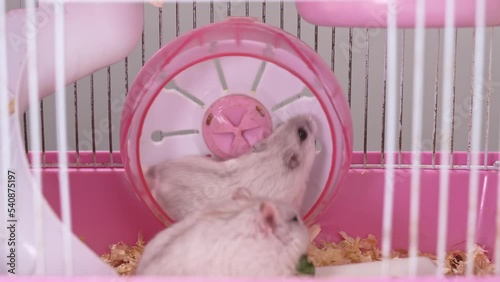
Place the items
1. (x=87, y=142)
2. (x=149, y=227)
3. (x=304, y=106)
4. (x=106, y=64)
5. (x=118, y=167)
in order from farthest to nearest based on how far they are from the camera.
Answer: (x=87, y=142) → (x=118, y=167) → (x=149, y=227) → (x=304, y=106) → (x=106, y=64)

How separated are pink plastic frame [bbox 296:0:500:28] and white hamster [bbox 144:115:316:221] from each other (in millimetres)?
367

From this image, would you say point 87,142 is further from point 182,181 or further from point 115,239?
point 182,181

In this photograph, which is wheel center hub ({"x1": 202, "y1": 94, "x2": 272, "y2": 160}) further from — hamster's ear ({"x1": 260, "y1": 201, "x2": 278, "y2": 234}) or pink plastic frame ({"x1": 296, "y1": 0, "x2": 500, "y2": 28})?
hamster's ear ({"x1": 260, "y1": 201, "x2": 278, "y2": 234})

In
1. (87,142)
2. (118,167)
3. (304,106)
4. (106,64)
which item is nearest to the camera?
(106,64)

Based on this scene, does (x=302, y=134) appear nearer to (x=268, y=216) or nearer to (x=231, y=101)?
(x=231, y=101)

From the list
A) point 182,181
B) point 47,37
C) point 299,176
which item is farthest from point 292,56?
point 47,37

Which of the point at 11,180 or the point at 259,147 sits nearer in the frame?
the point at 11,180

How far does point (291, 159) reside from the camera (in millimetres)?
1656

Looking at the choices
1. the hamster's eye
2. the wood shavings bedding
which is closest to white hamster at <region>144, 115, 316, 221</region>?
the hamster's eye

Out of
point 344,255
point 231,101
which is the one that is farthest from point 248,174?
point 344,255

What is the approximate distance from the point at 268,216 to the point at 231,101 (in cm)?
61

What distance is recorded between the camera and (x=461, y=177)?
1.89 metres

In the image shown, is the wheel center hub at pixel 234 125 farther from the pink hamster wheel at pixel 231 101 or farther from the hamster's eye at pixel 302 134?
the hamster's eye at pixel 302 134

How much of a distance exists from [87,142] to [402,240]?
1.10 metres
